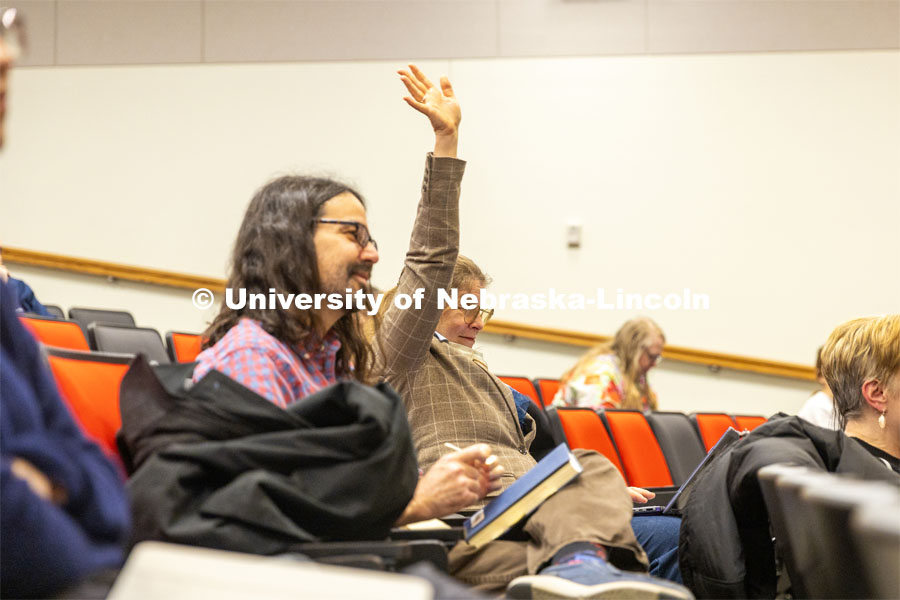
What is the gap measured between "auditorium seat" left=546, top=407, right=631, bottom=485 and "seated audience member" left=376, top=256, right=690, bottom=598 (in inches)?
27.6

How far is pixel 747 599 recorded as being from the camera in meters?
1.40

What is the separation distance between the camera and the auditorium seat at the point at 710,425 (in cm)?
→ 321

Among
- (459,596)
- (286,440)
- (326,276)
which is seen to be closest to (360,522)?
(286,440)

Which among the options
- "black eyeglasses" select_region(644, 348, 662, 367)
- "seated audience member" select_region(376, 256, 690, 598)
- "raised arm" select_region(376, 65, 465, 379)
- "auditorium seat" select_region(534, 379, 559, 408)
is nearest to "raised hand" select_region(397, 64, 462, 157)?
"raised arm" select_region(376, 65, 465, 379)

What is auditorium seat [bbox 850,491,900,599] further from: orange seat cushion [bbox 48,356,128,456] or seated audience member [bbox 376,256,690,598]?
orange seat cushion [bbox 48,356,128,456]

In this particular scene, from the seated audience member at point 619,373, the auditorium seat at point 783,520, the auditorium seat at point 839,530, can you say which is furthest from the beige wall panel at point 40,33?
the auditorium seat at point 839,530

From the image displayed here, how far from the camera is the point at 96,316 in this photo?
144 inches

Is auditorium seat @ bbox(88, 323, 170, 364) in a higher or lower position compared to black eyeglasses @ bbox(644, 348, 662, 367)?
higher

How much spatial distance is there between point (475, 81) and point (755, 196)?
161 cm

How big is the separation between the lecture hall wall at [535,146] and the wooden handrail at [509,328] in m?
0.06

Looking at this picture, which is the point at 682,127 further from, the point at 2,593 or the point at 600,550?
the point at 2,593

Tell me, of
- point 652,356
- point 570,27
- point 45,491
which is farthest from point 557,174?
point 45,491

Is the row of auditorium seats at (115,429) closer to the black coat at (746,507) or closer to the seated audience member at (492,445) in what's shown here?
the seated audience member at (492,445)

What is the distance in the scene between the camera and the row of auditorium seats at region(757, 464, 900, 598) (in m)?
0.84
